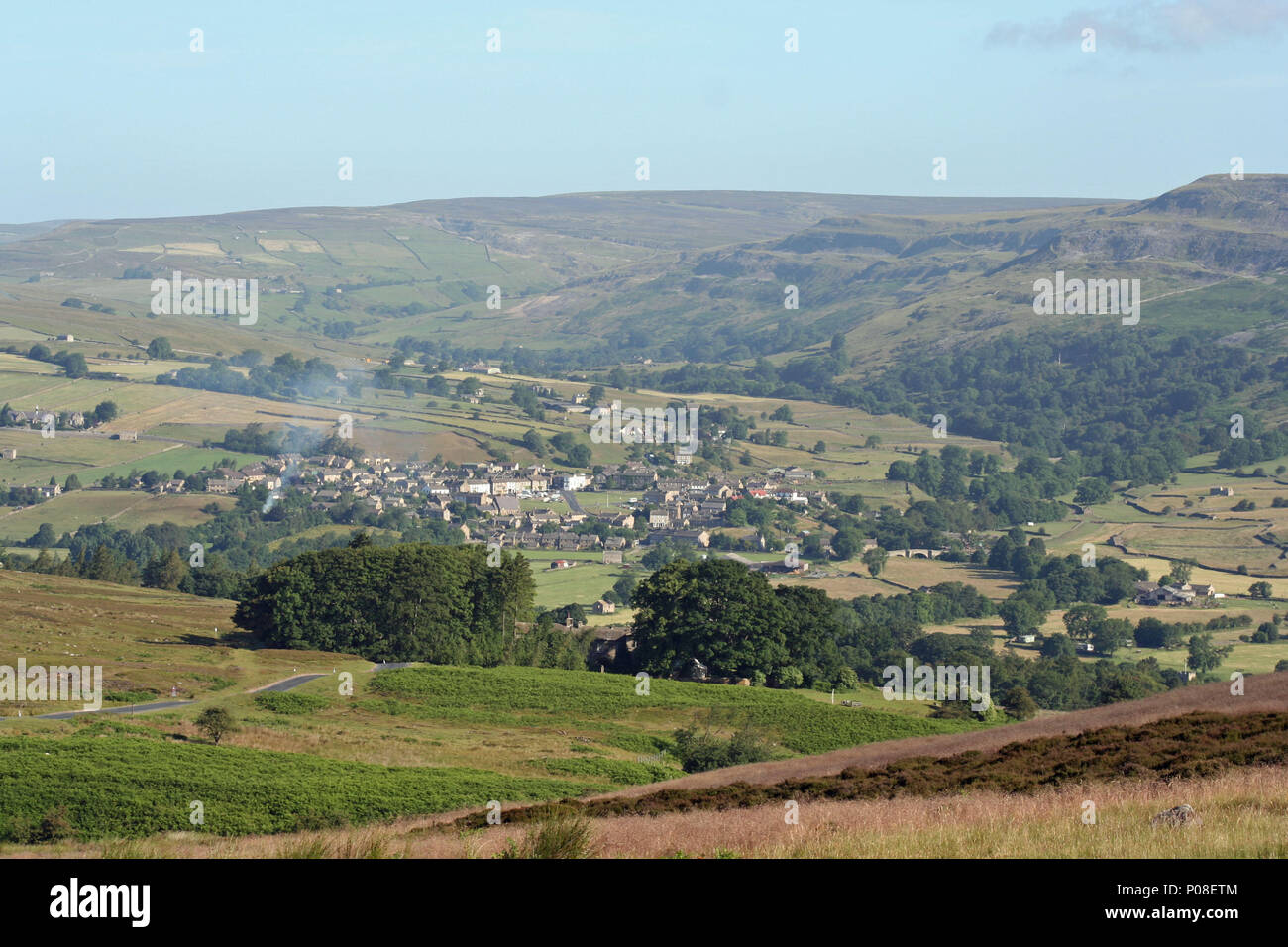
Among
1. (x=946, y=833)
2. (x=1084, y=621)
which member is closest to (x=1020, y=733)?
(x=946, y=833)

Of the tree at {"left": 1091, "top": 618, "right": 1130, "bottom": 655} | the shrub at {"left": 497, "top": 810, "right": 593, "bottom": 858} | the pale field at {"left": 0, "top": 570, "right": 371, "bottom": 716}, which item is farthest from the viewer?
the tree at {"left": 1091, "top": 618, "right": 1130, "bottom": 655}

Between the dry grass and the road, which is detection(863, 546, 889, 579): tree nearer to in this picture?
the road

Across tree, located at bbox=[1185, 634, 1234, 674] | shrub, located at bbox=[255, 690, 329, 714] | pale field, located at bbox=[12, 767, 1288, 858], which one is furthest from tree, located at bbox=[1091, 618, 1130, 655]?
pale field, located at bbox=[12, 767, 1288, 858]

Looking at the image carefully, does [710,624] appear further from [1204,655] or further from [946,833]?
[946,833]

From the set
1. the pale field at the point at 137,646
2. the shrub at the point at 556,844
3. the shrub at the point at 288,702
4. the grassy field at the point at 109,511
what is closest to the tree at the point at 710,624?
the pale field at the point at 137,646

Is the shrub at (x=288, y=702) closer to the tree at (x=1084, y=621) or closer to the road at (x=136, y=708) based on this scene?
the road at (x=136, y=708)
